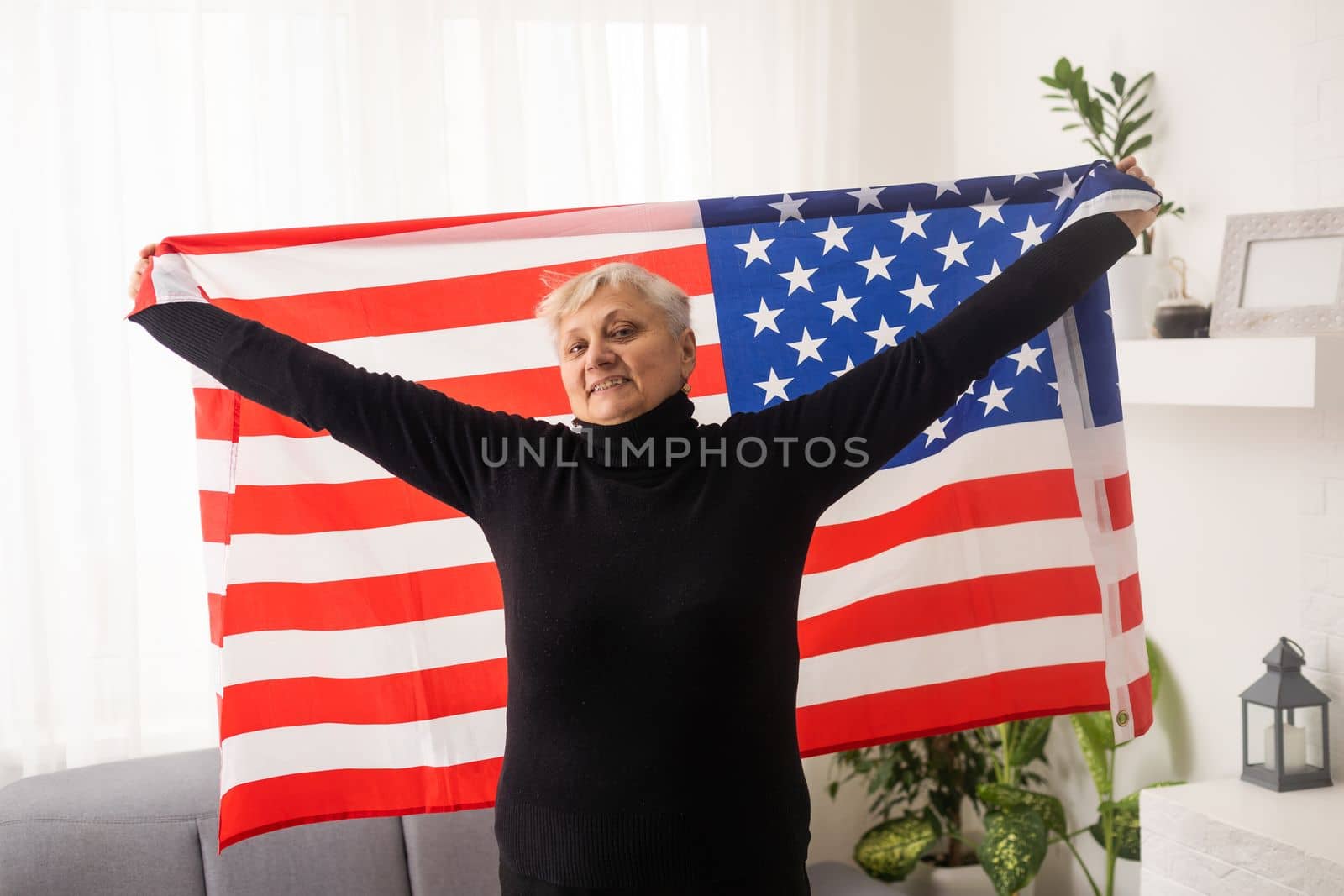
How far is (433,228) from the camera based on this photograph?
2.00 meters

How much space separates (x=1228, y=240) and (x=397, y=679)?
→ 1944 millimetres

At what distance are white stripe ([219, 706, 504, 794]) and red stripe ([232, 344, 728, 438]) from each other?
564 mm

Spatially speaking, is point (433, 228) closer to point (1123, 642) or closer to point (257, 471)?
point (257, 471)

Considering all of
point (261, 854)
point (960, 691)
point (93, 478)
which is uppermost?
point (93, 478)

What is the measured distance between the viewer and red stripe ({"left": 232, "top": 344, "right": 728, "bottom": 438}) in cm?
208

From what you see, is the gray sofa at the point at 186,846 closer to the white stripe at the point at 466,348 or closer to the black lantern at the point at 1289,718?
the white stripe at the point at 466,348

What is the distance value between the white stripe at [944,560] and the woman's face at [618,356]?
25.3 inches

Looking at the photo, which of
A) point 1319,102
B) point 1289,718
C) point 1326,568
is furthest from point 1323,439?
point 1319,102

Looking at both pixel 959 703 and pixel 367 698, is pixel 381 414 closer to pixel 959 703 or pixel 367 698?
A: pixel 367 698

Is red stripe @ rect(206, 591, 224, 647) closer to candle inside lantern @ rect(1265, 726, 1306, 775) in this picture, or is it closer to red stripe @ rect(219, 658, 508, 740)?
red stripe @ rect(219, 658, 508, 740)

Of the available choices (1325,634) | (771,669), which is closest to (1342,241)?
(1325,634)

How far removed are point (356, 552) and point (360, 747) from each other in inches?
13.7

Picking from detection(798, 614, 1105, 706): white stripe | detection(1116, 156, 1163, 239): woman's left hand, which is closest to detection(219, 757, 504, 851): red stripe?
detection(798, 614, 1105, 706): white stripe

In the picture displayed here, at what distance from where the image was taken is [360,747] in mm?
2025
